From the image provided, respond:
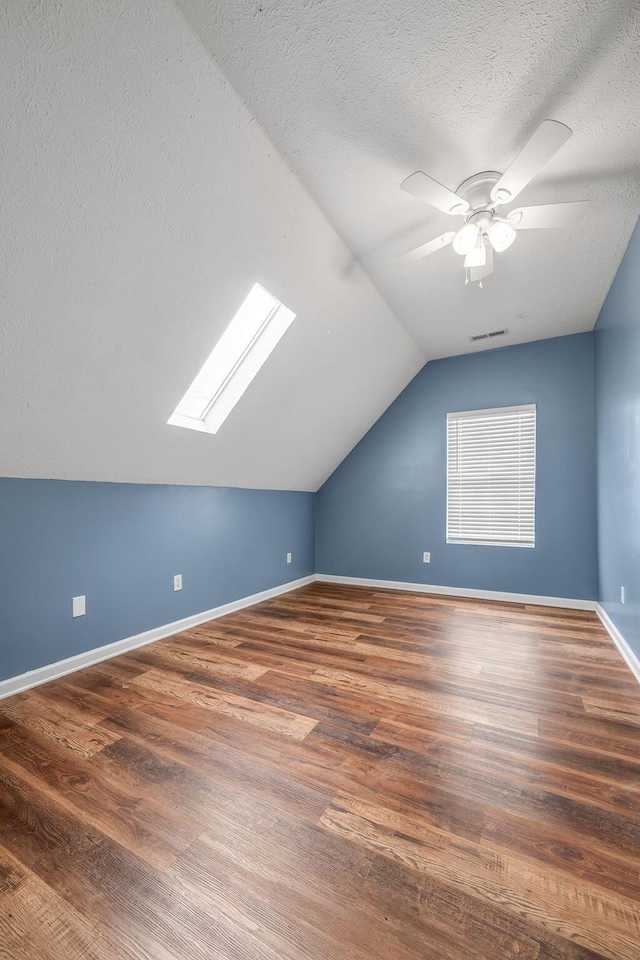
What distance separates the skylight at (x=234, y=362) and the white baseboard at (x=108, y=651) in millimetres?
1488

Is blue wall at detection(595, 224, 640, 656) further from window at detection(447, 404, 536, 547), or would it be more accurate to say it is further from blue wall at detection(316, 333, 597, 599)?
window at detection(447, 404, 536, 547)

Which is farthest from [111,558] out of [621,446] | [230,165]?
[621,446]

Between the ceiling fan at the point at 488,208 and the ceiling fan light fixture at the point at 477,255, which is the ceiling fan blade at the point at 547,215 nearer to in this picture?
the ceiling fan at the point at 488,208

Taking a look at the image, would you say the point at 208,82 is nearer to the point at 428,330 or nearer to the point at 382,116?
the point at 382,116

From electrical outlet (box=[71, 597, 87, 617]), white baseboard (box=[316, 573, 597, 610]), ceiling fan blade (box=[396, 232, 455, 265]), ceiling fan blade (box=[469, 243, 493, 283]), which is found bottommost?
white baseboard (box=[316, 573, 597, 610])

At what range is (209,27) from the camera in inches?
51.3

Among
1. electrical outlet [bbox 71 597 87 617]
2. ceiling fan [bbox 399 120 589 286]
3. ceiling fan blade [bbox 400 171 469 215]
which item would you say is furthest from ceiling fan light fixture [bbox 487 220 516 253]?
electrical outlet [bbox 71 597 87 617]

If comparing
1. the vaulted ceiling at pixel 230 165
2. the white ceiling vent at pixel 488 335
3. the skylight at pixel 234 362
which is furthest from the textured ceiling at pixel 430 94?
the white ceiling vent at pixel 488 335

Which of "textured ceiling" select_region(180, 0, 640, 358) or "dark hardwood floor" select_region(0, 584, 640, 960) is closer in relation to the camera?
"dark hardwood floor" select_region(0, 584, 640, 960)

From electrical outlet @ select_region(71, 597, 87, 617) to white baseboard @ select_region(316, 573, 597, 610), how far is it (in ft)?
9.39

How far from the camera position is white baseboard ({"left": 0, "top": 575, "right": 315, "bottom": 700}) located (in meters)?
2.06

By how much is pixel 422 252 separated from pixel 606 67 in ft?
2.90

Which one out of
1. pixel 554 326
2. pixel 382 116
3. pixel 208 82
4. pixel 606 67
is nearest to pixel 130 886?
pixel 208 82

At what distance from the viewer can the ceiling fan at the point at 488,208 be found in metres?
1.59
